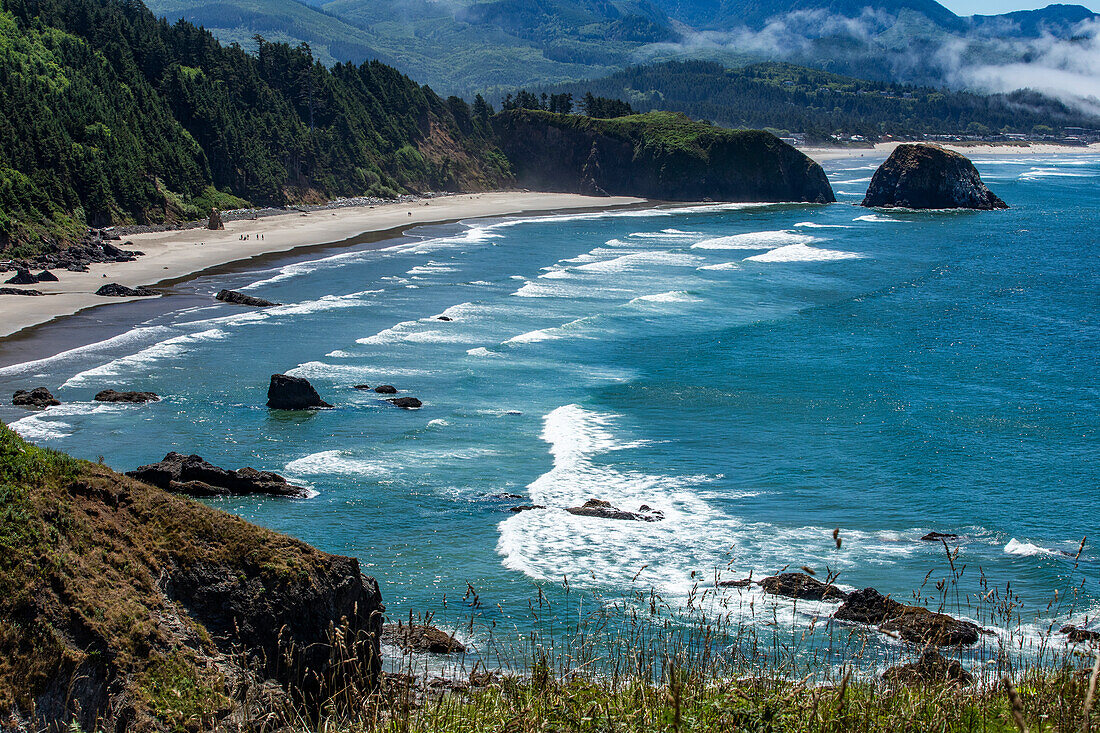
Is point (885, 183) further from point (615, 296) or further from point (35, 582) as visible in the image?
point (35, 582)

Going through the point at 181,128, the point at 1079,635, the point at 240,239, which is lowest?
the point at 1079,635

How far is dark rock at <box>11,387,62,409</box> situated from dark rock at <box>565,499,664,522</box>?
18388 mm

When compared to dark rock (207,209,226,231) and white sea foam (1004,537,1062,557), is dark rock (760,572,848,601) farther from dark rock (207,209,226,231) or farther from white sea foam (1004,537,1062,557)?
dark rock (207,209,226,231)

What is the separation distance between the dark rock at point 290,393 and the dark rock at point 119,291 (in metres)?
24.7

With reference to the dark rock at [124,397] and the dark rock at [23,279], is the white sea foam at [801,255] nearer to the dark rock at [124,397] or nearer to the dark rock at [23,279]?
the dark rock at [23,279]

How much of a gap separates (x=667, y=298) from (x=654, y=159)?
258 feet

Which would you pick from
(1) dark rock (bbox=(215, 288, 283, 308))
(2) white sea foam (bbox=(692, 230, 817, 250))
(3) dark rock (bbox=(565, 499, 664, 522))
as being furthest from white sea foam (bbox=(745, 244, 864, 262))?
(3) dark rock (bbox=(565, 499, 664, 522))

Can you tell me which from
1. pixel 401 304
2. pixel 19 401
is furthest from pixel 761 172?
pixel 19 401

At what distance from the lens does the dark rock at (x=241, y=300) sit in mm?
49656

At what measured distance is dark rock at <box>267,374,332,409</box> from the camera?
29.9 m

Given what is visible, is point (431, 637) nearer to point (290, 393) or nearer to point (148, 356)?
point (290, 393)

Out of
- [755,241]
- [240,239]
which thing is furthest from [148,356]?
[755,241]

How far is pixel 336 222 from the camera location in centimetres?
9019

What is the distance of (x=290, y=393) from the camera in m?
29.9
